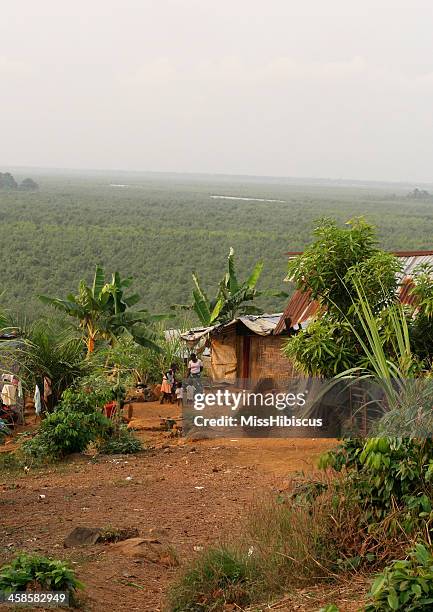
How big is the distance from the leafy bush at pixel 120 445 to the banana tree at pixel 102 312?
10.8 ft

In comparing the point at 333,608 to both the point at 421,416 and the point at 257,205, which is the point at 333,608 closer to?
the point at 421,416

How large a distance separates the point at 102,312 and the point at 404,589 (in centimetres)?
1203

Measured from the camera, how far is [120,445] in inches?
463

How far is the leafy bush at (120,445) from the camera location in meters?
11.7

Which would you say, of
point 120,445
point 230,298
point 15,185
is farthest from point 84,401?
point 15,185

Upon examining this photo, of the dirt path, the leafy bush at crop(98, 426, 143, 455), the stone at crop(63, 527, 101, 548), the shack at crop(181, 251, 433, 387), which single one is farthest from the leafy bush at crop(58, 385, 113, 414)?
the stone at crop(63, 527, 101, 548)

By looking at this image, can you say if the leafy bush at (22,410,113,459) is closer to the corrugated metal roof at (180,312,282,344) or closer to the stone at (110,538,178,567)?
the corrugated metal roof at (180,312,282,344)

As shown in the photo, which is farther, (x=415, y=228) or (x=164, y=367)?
(x=415, y=228)

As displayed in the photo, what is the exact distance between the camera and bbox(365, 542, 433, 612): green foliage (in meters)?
4.32

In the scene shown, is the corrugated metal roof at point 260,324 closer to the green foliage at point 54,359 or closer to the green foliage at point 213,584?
the green foliage at point 54,359

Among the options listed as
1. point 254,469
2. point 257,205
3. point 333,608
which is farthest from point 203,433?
point 257,205

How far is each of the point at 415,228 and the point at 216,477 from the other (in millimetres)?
56687

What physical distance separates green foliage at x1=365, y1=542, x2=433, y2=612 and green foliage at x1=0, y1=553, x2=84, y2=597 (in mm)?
1876

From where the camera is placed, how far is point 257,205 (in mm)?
89812
